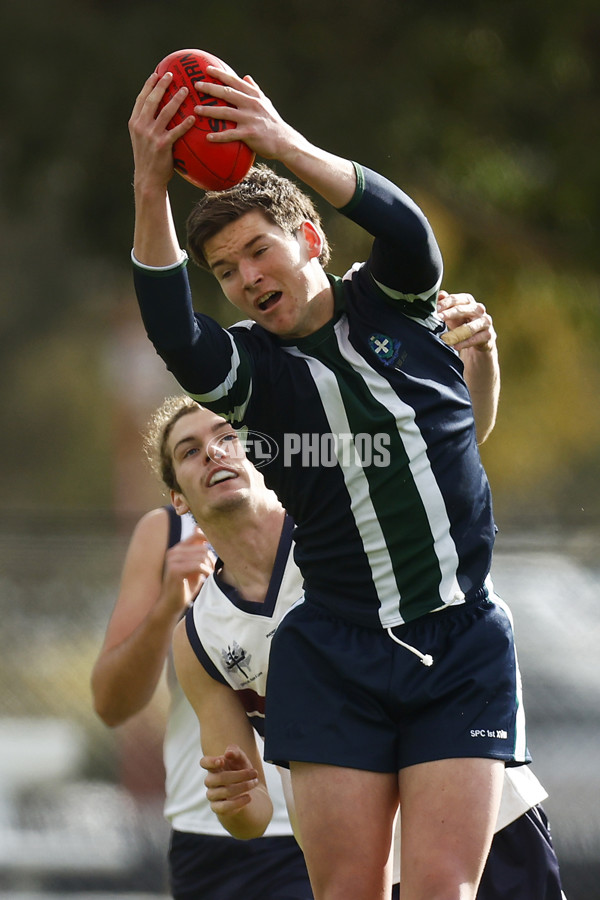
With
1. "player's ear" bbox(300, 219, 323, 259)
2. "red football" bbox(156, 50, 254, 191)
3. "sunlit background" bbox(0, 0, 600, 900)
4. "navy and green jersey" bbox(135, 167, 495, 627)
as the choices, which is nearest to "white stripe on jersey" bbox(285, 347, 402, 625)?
"navy and green jersey" bbox(135, 167, 495, 627)

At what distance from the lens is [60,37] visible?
5.60 meters

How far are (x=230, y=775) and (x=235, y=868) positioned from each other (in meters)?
0.89

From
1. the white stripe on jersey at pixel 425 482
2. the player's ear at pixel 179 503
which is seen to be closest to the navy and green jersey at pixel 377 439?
the white stripe on jersey at pixel 425 482

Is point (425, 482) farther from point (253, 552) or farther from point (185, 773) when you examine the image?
point (185, 773)

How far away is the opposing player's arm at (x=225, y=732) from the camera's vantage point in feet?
6.07

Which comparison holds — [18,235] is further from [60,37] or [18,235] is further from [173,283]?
[173,283]

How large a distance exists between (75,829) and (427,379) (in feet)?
10.4

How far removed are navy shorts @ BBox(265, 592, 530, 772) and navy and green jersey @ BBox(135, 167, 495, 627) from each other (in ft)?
0.15

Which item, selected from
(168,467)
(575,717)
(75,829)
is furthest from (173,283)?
(75,829)

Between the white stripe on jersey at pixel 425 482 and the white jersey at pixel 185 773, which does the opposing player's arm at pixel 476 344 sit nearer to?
the white stripe on jersey at pixel 425 482

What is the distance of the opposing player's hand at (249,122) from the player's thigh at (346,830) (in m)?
0.87

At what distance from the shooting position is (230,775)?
1697 mm

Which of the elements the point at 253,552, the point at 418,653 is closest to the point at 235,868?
the point at 253,552

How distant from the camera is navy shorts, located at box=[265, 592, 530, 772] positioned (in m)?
1.54
